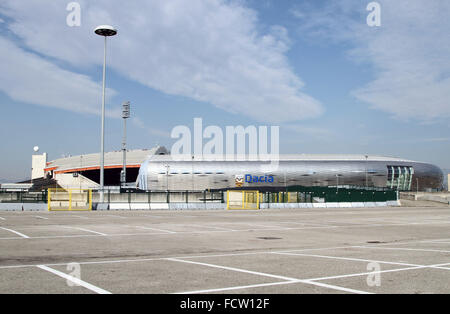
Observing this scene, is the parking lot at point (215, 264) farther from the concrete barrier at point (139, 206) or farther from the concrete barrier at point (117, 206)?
the concrete barrier at point (139, 206)

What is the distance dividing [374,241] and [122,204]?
27.7m

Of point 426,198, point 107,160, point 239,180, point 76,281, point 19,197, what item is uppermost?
point 107,160

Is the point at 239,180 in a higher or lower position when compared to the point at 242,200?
higher

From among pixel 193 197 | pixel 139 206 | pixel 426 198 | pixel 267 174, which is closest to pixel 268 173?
pixel 267 174

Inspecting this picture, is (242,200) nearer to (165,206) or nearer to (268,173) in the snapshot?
(165,206)

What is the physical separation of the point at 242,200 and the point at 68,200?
673 inches

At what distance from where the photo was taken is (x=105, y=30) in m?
39.4

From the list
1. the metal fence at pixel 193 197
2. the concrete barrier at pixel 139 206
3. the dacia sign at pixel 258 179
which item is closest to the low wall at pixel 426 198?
the metal fence at pixel 193 197

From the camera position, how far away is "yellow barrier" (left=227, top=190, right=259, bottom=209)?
43.9 m

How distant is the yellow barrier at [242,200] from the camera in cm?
4394

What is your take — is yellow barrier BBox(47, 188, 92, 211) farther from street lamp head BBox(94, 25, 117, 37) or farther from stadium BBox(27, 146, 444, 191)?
stadium BBox(27, 146, 444, 191)

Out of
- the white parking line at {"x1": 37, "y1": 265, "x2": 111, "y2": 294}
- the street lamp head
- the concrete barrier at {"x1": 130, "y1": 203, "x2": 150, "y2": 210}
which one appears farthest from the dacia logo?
the white parking line at {"x1": 37, "y1": 265, "x2": 111, "y2": 294}

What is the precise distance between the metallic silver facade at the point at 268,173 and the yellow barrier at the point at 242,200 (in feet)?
233
